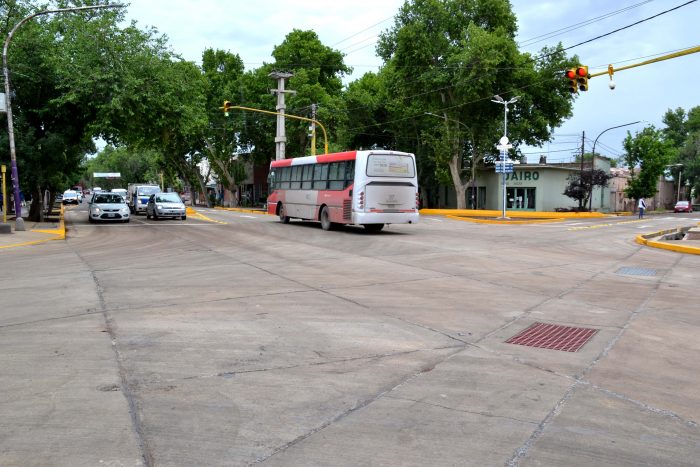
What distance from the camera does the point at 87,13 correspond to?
30.1 metres

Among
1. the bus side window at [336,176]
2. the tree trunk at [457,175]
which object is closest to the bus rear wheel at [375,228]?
the bus side window at [336,176]

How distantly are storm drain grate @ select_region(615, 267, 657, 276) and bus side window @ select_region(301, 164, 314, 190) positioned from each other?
13633 mm

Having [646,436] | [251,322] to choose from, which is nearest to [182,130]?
[251,322]

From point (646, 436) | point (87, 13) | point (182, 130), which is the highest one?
point (87, 13)

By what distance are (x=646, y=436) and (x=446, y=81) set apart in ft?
151

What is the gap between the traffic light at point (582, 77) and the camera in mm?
17891

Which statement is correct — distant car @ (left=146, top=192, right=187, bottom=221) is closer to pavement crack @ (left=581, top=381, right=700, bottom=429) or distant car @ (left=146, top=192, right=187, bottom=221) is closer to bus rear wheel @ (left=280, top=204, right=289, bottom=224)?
bus rear wheel @ (left=280, top=204, right=289, bottom=224)

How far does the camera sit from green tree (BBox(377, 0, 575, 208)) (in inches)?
1807

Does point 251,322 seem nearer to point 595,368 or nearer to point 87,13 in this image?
point 595,368

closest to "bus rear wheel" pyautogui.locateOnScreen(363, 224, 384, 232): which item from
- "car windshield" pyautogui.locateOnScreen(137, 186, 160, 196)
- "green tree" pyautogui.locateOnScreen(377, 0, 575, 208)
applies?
"car windshield" pyautogui.locateOnScreen(137, 186, 160, 196)

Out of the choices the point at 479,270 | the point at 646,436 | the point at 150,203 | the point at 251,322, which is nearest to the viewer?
the point at 646,436

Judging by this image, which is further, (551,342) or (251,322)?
(251,322)

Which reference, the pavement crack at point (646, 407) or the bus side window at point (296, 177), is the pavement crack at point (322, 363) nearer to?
the pavement crack at point (646, 407)

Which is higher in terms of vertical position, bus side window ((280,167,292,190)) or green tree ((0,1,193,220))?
green tree ((0,1,193,220))
